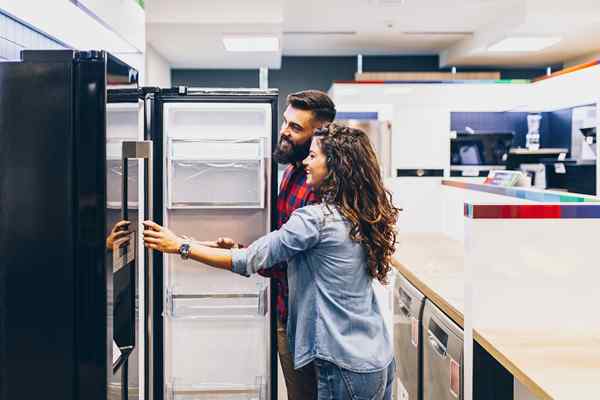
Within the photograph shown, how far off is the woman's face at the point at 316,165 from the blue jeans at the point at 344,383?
1.90 ft

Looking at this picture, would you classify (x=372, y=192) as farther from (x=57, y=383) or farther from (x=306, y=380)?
(x=57, y=383)

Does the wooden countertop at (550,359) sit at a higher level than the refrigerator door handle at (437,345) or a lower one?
higher

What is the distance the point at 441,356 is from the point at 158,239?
129 centimetres

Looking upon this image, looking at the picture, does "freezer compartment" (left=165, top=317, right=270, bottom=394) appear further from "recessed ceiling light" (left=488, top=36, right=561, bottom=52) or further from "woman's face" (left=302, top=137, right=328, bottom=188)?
"recessed ceiling light" (left=488, top=36, right=561, bottom=52)

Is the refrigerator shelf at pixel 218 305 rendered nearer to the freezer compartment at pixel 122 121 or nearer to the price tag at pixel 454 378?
the price tag at pixel 454 378

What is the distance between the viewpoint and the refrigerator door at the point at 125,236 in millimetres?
1608

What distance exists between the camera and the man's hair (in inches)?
95.9

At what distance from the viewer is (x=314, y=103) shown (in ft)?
8.00

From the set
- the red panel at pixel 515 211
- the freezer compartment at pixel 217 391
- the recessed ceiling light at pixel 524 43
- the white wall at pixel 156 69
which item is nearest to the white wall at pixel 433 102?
the recessed ceiling light at pixel 524 43

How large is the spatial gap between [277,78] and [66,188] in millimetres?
8697

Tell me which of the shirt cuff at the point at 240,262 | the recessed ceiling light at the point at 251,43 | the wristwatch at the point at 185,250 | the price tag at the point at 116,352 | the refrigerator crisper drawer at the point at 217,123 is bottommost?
the price tag at the point at 116,352

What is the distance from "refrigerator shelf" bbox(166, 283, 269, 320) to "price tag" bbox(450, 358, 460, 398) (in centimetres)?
108

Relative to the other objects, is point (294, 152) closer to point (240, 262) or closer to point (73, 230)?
point (240, 262)

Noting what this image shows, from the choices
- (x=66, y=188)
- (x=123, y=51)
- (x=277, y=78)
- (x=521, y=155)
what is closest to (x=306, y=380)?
(x=66, y=188)
